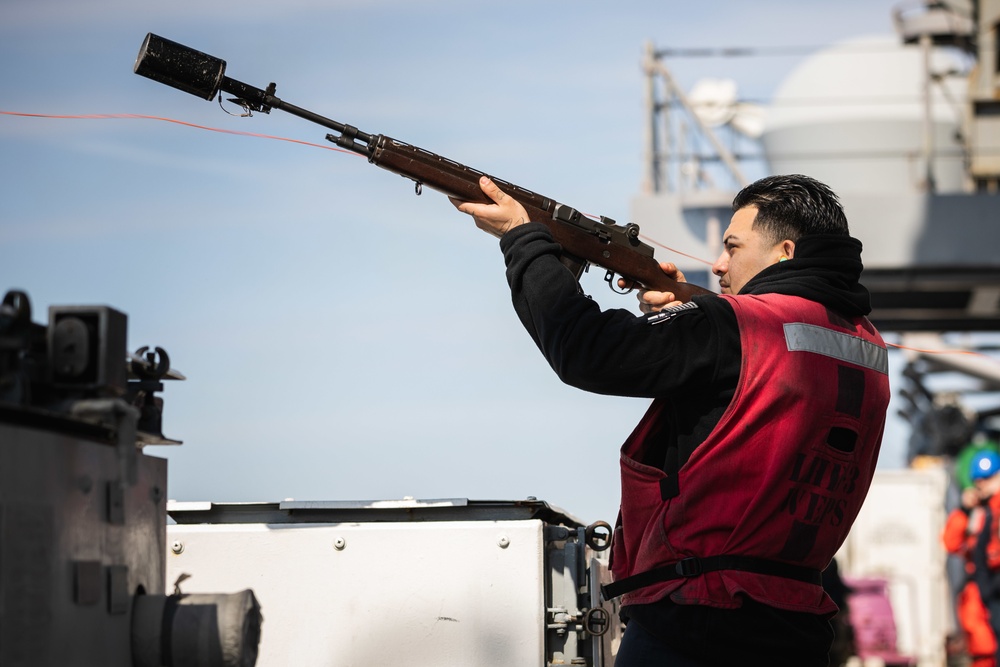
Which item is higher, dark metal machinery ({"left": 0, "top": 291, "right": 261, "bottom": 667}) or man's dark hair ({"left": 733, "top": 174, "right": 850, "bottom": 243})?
man's dark hair ({"left": 733, "top": 174, "right": 850, "bottom": 243})

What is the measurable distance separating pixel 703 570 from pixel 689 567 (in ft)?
0.11

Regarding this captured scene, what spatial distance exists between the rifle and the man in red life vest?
61 centimetres

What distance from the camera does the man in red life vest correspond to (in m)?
3.27

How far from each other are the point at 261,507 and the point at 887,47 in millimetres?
12970

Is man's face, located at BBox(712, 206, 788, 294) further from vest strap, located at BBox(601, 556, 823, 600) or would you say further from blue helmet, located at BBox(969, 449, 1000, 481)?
Answer: blue helmet, located at BBox(969, 449, 1000, 481)

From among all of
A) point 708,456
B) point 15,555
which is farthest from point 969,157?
point 15,555

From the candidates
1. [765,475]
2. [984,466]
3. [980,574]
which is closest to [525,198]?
[765,475]

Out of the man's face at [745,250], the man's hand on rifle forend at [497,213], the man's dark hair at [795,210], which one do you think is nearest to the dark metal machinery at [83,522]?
the man's hand on rifle forend at [497,213]

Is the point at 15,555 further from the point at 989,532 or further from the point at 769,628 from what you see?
the point at 989,532

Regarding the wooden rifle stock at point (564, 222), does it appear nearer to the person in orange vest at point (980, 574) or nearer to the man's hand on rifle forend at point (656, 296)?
the man's hand on rifle forend at point (656, 296)

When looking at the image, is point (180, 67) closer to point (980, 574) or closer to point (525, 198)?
point (525, 198)

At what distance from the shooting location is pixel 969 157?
41.7ft

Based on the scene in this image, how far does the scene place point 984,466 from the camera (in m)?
15.4

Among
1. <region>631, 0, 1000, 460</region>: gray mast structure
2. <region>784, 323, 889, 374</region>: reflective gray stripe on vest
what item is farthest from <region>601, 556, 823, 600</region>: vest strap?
<region>631, 0, 1000, 460</region>: gray mast structure
